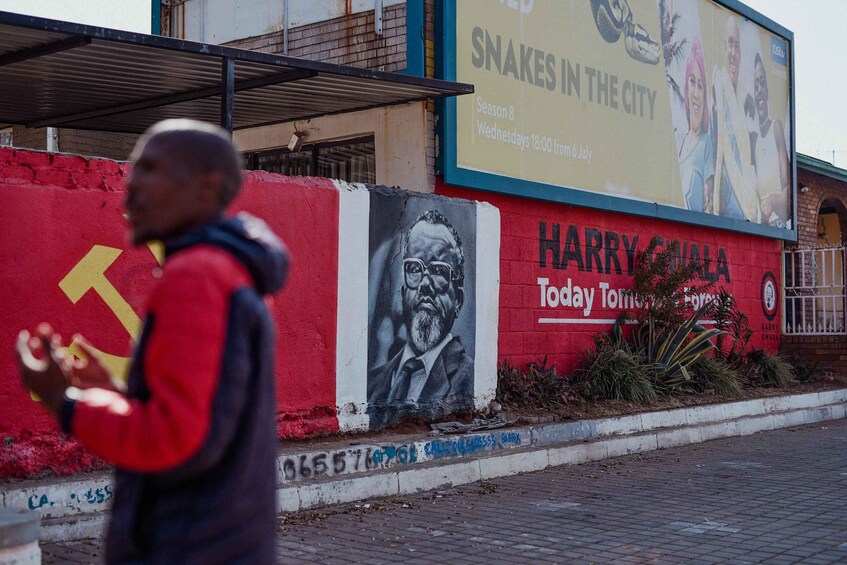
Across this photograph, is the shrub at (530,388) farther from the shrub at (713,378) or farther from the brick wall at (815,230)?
the brick wall at (815,230)

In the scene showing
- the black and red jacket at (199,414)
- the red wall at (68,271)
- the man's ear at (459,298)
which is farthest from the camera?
the man's ear at (459,298)

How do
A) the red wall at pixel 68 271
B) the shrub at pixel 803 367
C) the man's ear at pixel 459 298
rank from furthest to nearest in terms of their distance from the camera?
the shrub at pixel 803 367 < the man's ear at pixel 459 298 < the red wall at pixel 68 271

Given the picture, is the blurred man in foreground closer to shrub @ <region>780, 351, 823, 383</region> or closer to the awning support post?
the awning support post

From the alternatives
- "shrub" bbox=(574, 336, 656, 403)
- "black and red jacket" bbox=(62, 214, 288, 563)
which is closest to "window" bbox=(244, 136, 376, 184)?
"shrub" bbox=(574, 336, 656, 403)

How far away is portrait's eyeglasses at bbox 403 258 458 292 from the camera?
30.1 ft

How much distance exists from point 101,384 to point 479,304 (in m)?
7.83

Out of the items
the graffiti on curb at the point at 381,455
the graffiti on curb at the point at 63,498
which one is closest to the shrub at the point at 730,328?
the graffiti on curb at the point at 381,455

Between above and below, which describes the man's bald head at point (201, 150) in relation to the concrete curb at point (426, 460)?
above

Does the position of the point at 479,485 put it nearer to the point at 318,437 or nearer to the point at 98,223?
the point at 318,437

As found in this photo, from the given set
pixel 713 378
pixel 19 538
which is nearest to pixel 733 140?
pixel 713 378

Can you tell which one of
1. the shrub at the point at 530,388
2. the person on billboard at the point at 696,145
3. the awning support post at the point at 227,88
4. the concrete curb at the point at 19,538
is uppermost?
Answer: the person on billboard at the point at 696,145

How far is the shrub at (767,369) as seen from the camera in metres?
14.7

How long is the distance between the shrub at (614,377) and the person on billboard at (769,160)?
6.26 m

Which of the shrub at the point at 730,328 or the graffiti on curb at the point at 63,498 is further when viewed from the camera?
the shrub at the point at 730,328
